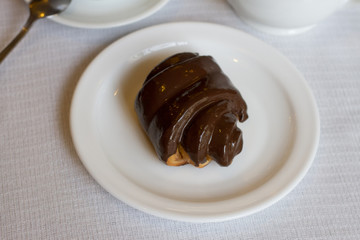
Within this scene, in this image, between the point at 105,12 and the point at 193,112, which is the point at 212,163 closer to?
the point at 193,112

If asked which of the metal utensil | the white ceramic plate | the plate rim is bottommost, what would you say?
the white ceramic plate

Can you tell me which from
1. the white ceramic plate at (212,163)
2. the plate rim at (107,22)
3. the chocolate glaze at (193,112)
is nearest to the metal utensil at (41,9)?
the plate rim at (107,22)

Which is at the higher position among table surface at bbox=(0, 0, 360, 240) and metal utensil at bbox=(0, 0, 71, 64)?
metal utensil at bbox=(0, 0, 71, 64)

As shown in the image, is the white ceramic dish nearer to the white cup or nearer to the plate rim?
the plate rim

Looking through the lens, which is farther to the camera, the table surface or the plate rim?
the plate rim

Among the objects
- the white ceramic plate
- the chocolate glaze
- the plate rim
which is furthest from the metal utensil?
the chocolate glaze

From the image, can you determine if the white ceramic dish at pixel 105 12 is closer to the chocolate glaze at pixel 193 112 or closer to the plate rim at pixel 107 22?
the plate rim at pixel 107 22

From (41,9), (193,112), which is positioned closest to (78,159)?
(193,112)

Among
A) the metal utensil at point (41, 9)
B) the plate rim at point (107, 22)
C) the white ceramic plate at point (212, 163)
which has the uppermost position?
the metal utensil at point (41, 9)
